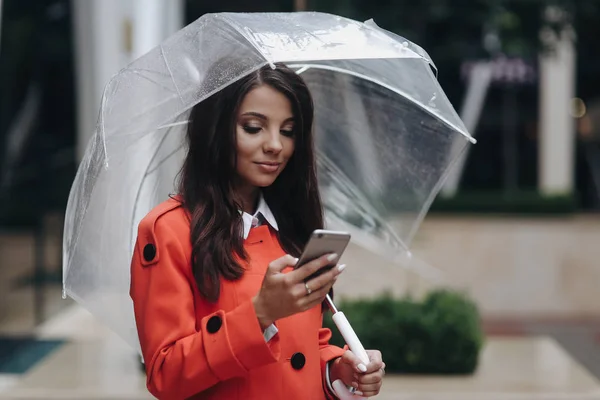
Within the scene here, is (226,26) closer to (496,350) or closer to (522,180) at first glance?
(496,350)

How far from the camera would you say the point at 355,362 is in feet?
8.20

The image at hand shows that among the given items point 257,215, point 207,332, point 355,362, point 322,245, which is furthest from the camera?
point 257,215

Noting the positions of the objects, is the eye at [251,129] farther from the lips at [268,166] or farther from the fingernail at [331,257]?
the fingernail at [331,257]

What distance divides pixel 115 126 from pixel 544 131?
20.5 meters

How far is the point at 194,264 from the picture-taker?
2500 mm

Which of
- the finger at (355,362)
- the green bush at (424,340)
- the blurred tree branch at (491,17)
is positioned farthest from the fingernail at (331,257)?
the blurred tree branch at (491,17)

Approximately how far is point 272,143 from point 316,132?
133cm

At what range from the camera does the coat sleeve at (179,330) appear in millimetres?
2355

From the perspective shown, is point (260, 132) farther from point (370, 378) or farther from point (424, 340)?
point (424, 340)

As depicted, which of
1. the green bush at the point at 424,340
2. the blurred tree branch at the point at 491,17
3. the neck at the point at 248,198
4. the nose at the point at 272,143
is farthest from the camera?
the blurred tree branch at the point at 491,17

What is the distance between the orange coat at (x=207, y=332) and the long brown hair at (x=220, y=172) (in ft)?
0.12

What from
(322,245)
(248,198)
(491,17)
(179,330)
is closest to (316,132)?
(248,198)

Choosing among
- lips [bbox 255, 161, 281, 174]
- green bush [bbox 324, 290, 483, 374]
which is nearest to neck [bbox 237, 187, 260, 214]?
lips [bbox 255, 161, 281, 174]

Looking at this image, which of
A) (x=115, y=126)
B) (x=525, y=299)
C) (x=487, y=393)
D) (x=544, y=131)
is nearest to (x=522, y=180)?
(x=544, y=131)
